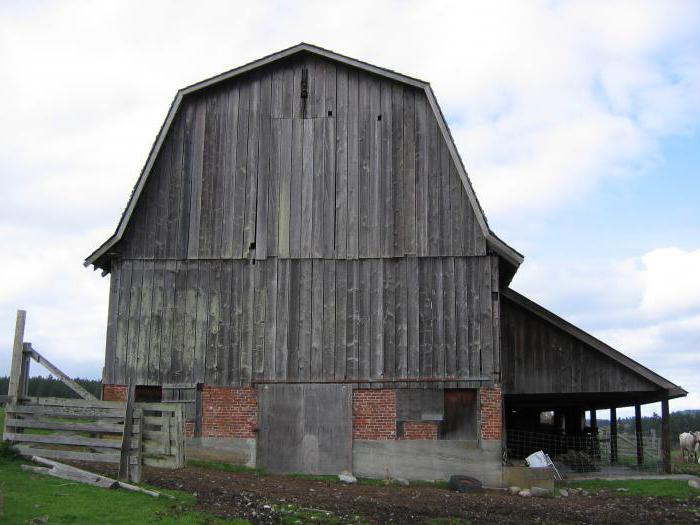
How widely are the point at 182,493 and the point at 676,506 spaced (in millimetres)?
9576

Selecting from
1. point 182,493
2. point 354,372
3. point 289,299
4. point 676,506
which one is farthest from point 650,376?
Result: point 182,493

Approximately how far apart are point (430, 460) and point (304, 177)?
292 inches

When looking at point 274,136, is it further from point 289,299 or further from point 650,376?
point 650,376

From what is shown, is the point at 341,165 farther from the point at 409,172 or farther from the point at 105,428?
the point at 105,428

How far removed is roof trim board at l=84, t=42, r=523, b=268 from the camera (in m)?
19.5

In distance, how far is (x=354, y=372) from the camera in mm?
19516

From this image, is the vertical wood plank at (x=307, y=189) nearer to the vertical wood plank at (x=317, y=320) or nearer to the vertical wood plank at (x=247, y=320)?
the vertical wood plank at (x=317, y=320)

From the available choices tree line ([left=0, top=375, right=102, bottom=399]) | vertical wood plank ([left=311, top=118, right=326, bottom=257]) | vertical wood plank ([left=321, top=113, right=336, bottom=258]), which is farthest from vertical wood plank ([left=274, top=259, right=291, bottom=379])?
tree line ([left=0, top=375, right=102, bottom=399])

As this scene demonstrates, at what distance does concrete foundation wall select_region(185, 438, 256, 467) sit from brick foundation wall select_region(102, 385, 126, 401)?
193 cm

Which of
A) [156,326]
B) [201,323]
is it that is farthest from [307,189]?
[156,326]

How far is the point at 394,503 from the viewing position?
14.6 metres

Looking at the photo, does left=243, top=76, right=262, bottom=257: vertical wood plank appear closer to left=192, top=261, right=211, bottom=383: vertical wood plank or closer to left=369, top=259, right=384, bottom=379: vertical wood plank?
left=192, top=261, right=211, bottom=383: vertical wood plank

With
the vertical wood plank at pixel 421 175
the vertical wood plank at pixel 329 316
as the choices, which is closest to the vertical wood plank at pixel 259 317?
the vertical wood plank at pixel 329 316

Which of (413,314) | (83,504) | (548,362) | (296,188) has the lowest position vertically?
(83,504)
